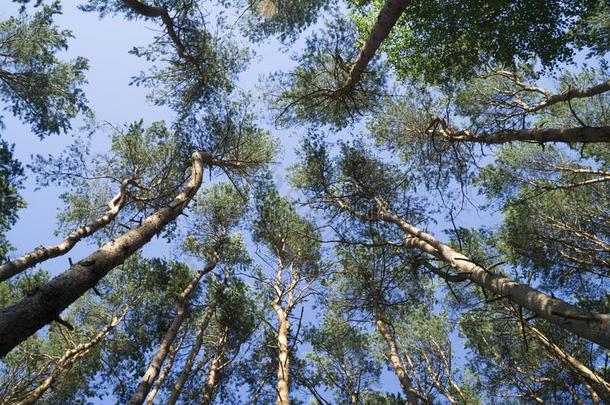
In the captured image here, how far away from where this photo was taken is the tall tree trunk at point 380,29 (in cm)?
587

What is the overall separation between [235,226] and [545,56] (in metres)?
11.7

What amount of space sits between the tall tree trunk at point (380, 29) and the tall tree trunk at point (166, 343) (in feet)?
24.9

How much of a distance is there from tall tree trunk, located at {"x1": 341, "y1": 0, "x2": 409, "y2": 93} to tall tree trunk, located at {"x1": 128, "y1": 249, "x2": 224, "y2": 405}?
24.9ft

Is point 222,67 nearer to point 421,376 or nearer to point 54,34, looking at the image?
point 54,34

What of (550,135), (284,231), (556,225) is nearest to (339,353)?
(284,231)

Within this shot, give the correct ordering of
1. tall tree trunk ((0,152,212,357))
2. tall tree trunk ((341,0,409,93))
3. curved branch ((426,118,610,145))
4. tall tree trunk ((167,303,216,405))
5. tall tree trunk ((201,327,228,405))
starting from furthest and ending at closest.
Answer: tall tree trunk ((201,327,228,405)) < tall tree trunk ((167,303,216,405)) < tall tree trunk ((341,0,409,93)) < curved branch ((426,118,610,145)) < tall tree trunk ((0,152,212,357))

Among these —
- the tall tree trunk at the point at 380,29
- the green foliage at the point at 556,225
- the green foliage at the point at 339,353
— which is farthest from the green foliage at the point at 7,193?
the green foliage at the point at 556,225

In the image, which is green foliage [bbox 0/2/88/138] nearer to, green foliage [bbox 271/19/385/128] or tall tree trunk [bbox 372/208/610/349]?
green foliage [bbox 271/19/385/128]

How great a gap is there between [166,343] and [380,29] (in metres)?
8.72

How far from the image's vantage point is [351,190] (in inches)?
452

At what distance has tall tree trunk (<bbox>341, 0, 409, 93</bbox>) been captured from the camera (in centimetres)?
587

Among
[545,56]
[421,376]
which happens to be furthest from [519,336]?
[545,56]

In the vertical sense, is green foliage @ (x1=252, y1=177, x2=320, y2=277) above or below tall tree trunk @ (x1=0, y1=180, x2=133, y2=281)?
above

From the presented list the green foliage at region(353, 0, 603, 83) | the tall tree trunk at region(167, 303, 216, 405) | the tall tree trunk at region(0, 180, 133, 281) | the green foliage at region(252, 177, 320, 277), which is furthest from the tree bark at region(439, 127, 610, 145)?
the tall tree trunk at region(167, 303, 216, 405)
